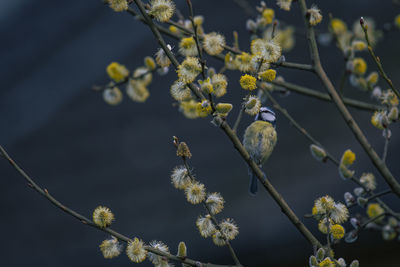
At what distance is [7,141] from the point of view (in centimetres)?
321

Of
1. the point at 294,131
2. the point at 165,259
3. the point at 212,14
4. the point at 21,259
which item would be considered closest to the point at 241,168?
the point at 294,131

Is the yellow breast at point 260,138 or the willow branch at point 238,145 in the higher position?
the yellow breast at point 260,138

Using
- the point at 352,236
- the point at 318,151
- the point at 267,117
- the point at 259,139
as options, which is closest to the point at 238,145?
the point at 318,151

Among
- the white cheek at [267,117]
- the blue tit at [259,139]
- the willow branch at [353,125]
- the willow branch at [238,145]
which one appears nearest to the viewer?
the willow branch at [238,145]

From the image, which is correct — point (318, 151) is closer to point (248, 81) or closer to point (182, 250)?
point (248, 81)

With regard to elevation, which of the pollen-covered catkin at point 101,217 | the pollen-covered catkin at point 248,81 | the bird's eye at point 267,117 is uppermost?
the bird's eye at point 267,117

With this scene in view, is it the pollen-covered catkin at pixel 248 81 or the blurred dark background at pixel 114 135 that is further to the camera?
the blurred dark background at pixel 114 135

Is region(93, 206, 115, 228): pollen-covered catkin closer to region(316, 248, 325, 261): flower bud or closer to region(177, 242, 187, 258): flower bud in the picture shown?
region(177, 242, 187, 258): flower bud

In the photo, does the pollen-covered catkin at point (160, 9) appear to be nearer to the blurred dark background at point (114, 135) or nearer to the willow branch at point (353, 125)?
the willow branch at point (353, 125)

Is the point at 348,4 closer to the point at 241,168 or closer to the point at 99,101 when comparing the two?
the point at 241,168

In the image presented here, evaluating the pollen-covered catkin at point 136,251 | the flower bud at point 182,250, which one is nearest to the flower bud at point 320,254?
the flower bud at point 182,250

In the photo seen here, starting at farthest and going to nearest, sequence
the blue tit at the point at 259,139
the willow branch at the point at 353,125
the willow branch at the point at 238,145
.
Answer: the blue tit at the point at 259,139 < the willow branch at the point at 353,125 < the willow branch at the point at 238,145

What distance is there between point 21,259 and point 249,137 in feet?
7.03

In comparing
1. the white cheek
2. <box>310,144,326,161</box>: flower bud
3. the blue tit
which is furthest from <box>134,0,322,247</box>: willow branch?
the white cheek
